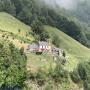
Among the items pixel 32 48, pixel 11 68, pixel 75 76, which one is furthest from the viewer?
pixel 32 48

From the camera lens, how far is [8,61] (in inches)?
5335

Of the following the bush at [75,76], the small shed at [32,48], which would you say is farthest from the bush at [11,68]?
the bush at [75,76]

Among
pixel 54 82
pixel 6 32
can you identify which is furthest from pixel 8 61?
pixel 6 32

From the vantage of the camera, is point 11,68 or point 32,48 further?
point 32,48

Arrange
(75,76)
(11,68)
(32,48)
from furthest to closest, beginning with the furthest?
(32,48)
(75,76)
(11,68)

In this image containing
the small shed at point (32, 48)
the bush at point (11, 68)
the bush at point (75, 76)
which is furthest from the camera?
the small shed at point (32, 48)

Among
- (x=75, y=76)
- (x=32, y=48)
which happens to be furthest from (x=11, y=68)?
(x=32, y=48)

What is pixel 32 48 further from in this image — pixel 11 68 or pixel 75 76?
pixel 11 68

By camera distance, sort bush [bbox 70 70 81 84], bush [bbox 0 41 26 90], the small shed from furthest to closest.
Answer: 1. the small shed
2. bush [bbox 70 70 81 84]
3. bush [bbox 0 41 26 90]

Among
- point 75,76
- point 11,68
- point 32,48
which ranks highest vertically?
point 32,48

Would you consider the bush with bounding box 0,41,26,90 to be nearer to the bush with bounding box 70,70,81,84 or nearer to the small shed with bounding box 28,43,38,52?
the small shed with bounding box 28,43,38,52

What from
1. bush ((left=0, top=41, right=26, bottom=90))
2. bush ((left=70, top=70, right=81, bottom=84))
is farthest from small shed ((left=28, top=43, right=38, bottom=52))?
bush ((left=70, top=70, right=81, bottom=84))

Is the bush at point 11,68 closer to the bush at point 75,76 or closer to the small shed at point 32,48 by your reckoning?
the small shed at point 32,48

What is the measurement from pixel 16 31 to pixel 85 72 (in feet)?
159
